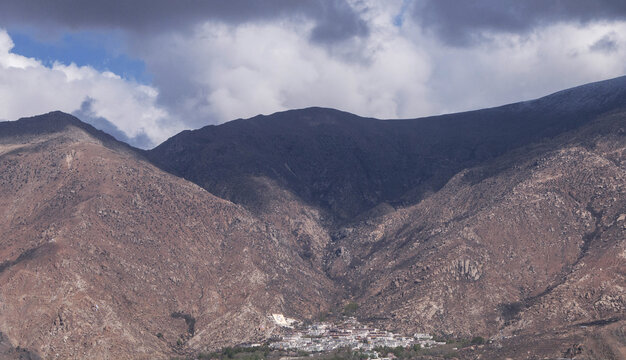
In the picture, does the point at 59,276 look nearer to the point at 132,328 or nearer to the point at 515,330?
the point at 132,328

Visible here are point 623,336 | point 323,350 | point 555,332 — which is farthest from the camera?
point 323,350

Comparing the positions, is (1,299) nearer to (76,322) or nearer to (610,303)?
(76,322)

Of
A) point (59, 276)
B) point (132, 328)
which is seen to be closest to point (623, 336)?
point (132, 328)

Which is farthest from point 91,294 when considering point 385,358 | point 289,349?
point 385,358

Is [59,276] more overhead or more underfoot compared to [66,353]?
more overhead

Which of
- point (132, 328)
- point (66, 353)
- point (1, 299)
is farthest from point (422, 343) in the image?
point (1, 299)

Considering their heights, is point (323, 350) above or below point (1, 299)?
below

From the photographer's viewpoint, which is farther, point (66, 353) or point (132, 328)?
point (132, 328)

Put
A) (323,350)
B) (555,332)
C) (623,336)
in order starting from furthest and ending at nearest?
(323,350)
(555,332)
(623,336)

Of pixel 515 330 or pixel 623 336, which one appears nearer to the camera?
pixel 623 336
